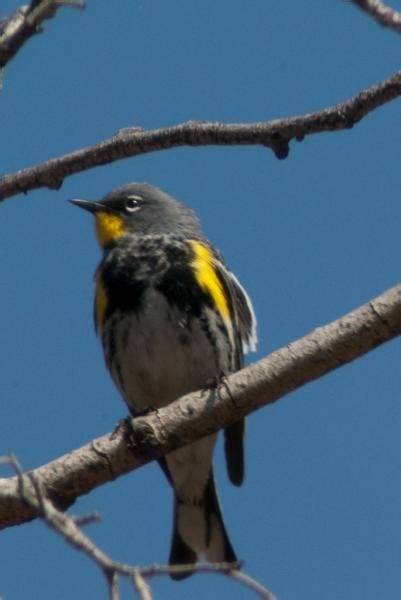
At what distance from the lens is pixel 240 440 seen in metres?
6.79

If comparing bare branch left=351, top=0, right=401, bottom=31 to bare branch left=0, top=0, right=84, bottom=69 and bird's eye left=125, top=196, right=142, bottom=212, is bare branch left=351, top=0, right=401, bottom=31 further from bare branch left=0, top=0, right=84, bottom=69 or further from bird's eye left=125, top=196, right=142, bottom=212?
bird's eye left=125, top=196, right=142, bottom=212

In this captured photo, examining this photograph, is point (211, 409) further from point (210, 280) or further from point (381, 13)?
point (210, 280)

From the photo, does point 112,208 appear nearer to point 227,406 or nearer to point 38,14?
point 227,406

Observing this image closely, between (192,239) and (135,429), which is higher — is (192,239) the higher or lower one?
the higher one

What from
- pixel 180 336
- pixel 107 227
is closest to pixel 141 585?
pixel 180 336

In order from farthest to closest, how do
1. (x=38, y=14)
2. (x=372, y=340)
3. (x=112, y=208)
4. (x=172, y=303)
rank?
(x=112, y=208)
(x=172, y=303)
(x=372, y=340)
(x=38, y=14)

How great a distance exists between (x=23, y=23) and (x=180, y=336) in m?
3.73

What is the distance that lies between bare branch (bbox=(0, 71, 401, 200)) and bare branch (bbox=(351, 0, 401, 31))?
1162 millimetres

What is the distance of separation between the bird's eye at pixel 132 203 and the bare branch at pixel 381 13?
197 inches

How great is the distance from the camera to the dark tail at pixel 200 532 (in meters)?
6.82

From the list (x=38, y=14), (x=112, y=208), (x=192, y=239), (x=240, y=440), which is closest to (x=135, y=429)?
(x=38, y=14)

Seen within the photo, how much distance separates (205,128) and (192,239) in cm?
254

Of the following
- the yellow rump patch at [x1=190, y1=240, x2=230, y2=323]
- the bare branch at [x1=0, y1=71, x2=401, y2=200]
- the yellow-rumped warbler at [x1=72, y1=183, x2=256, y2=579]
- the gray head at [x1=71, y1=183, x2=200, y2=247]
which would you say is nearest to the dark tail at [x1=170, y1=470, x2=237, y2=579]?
the yellow-rumped warbler at [x1=72, y1=183, x2=256, y2=579]

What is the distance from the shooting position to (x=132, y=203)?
25.8 ft
